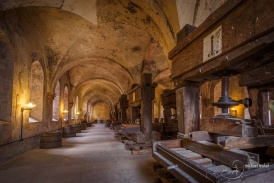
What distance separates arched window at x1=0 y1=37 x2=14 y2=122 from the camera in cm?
627

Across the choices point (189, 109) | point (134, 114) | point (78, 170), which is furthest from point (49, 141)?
point (189, 109)

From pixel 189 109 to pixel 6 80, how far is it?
20.8ft

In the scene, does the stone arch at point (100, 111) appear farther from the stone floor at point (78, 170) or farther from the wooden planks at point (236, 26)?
the wooden planks at point (236, 26)

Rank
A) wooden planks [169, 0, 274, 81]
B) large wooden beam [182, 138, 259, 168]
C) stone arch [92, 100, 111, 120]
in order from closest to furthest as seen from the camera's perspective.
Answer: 1. large wooden beam [182, 138, 259, 168]
2. wooden planks [169, 0, 274, 81]
3. stone arch [92, 100, 111, 120]

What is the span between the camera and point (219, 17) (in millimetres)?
2527

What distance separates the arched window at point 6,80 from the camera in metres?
6.27

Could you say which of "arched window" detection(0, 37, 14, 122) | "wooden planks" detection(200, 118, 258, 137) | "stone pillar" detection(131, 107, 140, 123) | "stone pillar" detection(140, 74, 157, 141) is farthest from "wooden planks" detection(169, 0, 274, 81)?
"stone pillar" detection(131, 107, 140, 123)

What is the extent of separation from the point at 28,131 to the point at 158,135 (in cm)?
576

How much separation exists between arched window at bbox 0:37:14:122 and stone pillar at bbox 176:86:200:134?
6.02 metres

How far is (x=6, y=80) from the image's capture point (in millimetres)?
6391

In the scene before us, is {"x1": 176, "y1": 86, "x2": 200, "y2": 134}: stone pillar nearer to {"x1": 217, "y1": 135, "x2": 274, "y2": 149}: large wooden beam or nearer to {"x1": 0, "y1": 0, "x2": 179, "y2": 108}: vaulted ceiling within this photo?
{"x1": 217, "y1": 135, "x2": 274, "y2": 149}: large wooden beam

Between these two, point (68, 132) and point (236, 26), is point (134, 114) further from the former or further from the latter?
point (236, 26)

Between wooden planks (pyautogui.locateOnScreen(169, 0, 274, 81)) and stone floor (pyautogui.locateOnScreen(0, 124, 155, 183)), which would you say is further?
stone floor (pyautogui.locateOnScreen(0, 124, 155, 183))

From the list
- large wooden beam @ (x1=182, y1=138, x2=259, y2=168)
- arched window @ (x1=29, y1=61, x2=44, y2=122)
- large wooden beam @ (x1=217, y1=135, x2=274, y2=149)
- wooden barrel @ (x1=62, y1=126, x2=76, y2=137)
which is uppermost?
arched window @ (x1=29, y1=61, x2=44, y2=122)
